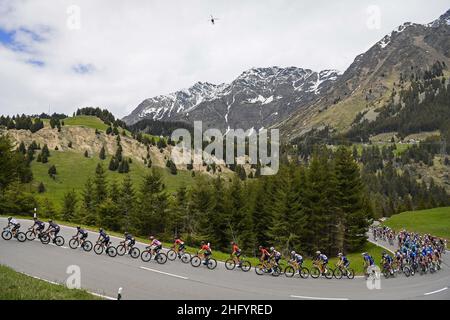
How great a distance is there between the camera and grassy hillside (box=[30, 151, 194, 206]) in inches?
4486

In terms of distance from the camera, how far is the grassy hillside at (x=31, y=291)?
1253 centimetres

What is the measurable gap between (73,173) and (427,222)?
107 m

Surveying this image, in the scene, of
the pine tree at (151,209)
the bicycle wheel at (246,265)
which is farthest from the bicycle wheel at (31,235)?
the pine tree at (151,209)

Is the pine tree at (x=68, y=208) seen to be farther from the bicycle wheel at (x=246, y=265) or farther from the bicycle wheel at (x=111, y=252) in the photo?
the bicycle wheel at (x=246, y=265)

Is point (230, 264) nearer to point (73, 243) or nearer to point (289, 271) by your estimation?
point (289, 271)

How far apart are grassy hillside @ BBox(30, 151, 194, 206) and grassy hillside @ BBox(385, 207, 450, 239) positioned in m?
58.1

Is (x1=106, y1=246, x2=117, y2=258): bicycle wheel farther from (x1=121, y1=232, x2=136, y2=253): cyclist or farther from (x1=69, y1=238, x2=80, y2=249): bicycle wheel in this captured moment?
(x1=69, y1=238, x2=80, y2=249): bicycle wheel

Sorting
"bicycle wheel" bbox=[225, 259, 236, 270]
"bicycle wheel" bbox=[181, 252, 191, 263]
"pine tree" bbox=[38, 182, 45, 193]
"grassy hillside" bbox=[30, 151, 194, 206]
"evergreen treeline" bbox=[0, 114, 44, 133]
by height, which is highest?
"evergreen treeline" bbox=[0, 114, 44, 133]

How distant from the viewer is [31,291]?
1329 centimetres

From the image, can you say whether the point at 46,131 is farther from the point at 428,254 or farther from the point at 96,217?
the point at 428,254

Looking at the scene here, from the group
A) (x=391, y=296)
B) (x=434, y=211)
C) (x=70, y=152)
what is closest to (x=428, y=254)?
(x=391, y=296)

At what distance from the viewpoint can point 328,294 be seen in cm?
2230

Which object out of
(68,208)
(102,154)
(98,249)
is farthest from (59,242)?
(102,154)

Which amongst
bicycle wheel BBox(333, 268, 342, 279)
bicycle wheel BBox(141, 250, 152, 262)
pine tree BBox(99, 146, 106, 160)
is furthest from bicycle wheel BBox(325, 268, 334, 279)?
pine tree BBox(99, 146, 106, 160)
